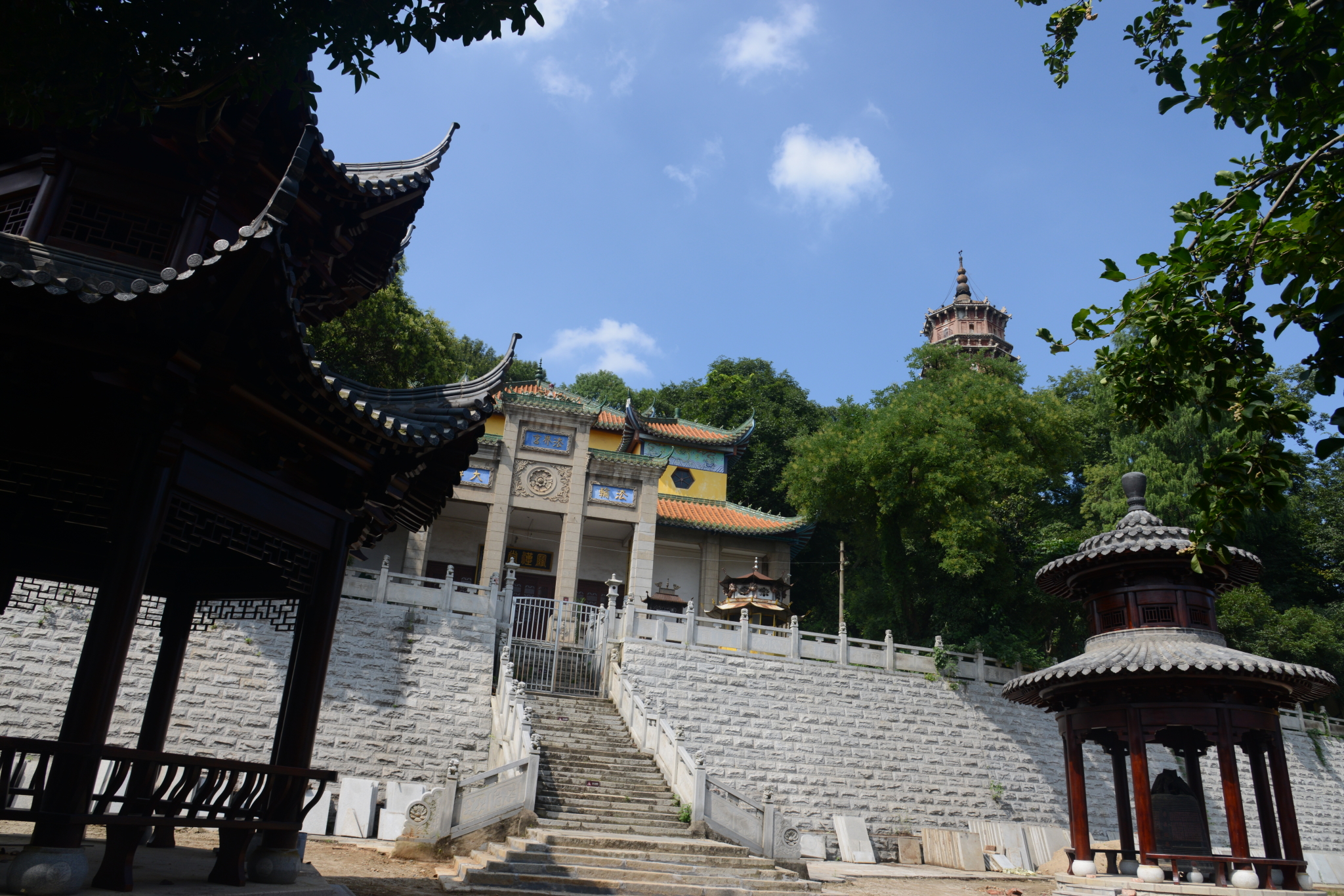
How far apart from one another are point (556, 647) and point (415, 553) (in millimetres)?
9778

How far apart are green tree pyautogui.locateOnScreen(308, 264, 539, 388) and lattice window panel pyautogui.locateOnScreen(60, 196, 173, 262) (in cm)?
1511

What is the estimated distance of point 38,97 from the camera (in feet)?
15.4

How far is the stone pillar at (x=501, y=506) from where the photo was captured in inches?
989

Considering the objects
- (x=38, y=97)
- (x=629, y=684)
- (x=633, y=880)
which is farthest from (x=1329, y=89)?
(x=629, y=684)

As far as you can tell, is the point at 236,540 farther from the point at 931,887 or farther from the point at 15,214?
the point at 931,887

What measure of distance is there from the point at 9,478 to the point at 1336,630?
29304mm

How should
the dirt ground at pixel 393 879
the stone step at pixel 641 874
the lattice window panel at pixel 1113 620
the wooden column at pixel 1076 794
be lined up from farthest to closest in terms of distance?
the lattice window panel at pixel 1113 620 < the wooden column at pixel 1076 794 < the stone step at pixel 641 874 < the dirt ground at pixel 393 879

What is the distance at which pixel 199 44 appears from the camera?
16.1ft

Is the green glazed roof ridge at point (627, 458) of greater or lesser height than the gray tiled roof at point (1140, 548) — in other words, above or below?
above

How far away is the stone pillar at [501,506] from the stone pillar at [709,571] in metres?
7.19

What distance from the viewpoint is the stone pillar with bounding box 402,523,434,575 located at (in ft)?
84.3

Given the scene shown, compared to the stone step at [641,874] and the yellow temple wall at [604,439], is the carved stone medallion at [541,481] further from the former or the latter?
the stone step at [641,874]

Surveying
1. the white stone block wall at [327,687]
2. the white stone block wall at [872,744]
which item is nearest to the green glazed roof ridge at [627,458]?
the white stone block wall at [872,744]

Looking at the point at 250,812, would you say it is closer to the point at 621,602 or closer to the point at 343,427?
the point at 343,427
